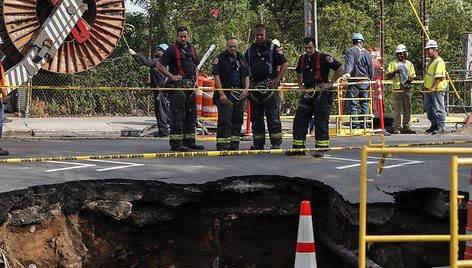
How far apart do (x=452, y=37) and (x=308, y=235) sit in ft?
92.6

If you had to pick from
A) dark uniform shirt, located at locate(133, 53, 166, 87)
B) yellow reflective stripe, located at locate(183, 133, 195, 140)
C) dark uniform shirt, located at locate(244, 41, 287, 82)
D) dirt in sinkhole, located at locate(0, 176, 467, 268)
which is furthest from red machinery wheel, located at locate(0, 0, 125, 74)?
dirt in sinkhole, located at locate(0, 176, 467, 268)

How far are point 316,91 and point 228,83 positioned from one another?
51.0 inches

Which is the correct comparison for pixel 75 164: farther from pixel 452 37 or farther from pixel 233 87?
pixel 452 37

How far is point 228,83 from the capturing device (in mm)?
10711

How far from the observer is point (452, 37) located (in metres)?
32.2

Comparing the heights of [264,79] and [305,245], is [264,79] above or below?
above

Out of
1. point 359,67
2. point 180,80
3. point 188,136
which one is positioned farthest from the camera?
point 359,67

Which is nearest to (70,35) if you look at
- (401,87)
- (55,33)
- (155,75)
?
(55,33)

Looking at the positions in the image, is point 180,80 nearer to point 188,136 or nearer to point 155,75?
point 188,136

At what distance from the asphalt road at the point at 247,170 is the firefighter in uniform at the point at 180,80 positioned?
2.38 feet

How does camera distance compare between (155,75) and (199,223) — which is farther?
(155,75)

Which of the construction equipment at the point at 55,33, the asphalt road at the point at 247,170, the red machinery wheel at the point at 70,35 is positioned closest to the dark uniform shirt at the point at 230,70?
the asphalt road at the point at 247,170

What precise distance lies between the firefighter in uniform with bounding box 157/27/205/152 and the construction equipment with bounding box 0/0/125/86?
5.85 metres

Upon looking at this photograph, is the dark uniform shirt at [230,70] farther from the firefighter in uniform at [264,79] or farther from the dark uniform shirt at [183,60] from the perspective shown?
the dark uniform shirt at [183,60]
